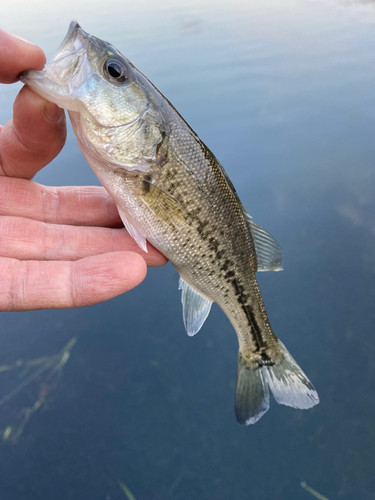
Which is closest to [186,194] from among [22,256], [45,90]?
[45,90]

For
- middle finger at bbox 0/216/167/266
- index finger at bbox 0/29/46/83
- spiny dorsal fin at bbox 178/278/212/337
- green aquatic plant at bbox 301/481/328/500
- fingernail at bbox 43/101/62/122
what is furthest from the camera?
green aquatic plant at bbox 301/481/328/500

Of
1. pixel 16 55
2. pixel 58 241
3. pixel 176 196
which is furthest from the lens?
pixel 58 241

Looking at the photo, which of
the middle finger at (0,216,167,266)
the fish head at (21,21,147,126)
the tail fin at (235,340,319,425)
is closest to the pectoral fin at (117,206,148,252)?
the middle finger at (0,216,167,266)

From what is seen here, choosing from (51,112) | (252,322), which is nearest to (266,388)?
(252,322)

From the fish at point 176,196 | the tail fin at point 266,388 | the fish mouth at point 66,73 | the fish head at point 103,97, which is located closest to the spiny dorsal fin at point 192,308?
the fish at point 176,196

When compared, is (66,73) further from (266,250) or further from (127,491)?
(127,491)

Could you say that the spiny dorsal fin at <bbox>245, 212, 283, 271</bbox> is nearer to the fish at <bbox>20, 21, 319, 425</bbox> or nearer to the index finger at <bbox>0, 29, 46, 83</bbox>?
the fish at <bbox>20, 21, 319, 425</bbox>

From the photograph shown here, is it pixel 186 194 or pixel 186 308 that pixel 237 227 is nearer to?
pixel 186 194
